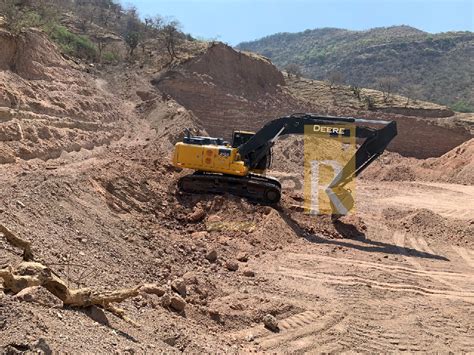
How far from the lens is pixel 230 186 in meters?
12.9

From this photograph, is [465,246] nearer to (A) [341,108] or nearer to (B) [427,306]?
(B) [427,306]

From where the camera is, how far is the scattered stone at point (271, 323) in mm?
7000

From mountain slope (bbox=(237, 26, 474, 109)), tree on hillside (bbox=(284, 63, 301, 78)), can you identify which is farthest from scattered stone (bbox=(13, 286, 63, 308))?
mountain slope (bbox=(237, 26, 474, 109))

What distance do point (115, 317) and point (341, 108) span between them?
94.2 ft

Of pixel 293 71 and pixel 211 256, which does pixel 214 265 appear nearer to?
pixel 211 256

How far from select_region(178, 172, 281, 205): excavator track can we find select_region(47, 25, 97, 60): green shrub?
12009mm

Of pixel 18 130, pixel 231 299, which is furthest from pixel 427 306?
pixel 18 130

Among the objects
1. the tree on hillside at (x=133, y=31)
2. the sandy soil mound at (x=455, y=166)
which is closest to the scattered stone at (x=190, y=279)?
the sandy soil mound at (x=455, y=166)

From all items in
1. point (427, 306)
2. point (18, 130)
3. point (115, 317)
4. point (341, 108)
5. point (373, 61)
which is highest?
point (373, 61)

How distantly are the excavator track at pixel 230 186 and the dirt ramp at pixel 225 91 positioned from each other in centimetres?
1479

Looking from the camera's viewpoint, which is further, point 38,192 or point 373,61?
point 373,61

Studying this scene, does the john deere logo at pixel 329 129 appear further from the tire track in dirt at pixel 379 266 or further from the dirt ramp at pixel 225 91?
the dirt ramp at pixel 225 91

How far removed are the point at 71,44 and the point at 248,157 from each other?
14.8 m

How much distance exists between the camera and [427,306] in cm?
841
